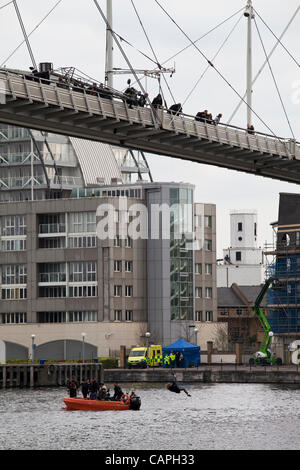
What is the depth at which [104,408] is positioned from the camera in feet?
308

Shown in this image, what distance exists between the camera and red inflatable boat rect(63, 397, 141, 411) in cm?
9262

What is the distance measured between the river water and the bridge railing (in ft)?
59.8

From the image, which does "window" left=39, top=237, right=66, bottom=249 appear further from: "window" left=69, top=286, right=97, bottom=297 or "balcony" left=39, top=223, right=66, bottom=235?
"window" left=69, top=286, right=97, bottom=297

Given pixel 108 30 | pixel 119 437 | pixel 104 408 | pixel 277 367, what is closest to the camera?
pixel 119 437

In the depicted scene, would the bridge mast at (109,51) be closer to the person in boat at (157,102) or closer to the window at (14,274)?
the person in boat at (157,102)

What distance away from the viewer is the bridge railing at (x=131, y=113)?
7056 centimetres

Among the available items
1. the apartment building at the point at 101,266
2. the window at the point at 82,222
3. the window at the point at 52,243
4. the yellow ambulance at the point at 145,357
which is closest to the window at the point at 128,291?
the apartment building at the point at 101,266

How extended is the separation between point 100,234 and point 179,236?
1090cm

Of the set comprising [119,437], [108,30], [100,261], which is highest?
[108,30]

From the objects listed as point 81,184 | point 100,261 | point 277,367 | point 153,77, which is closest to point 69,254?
point 100,261

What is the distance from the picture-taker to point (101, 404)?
308 ft

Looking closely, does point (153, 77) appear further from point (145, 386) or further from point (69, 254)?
point (69, 254)

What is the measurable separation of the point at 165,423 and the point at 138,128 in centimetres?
1966

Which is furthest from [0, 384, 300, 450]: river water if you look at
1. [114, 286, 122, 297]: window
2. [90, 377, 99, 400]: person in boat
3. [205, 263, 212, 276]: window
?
[205, 263, 212, 276]: window
